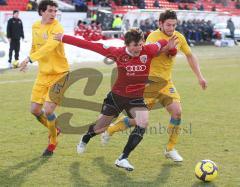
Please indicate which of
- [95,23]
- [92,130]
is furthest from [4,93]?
[95,23]

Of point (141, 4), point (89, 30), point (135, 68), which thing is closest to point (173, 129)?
point (135, 68)

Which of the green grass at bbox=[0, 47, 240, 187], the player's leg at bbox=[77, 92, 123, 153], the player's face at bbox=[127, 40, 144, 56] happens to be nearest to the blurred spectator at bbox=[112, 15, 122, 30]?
the green grass at bbox=[0, 47, 240, 187]

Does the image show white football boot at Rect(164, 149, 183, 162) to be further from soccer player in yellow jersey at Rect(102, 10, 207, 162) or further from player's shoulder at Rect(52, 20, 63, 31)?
player's shoulder at Rect(52, 20, 63, 31)

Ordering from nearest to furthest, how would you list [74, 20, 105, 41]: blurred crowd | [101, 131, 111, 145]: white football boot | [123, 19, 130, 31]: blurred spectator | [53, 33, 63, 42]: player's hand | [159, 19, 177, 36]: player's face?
1. [53, 33, 63, 42]: player's hand
2. [159, 19, 177, 36]: player's face
3. [101, 131, 111, 145]: white football boot
4. [74, 20, 105, 41]: blurred crowd
5. [123, 19, 130, 31]: blurred spectator

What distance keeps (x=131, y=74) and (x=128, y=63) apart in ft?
0.49

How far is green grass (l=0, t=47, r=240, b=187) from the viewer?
5.88m

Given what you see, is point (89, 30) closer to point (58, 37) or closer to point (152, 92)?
point (152, 92)

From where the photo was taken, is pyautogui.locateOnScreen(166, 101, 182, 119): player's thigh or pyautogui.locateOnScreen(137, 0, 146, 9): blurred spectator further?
pyautogui.locateOnScreen(137, 0, 146, 9): blurred spectator

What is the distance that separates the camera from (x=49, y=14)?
6.99 meters

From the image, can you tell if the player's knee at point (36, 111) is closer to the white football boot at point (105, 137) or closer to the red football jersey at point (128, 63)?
the white football boot at point (105, 137)

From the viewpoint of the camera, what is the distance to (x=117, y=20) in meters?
33.9

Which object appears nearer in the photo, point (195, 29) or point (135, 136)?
point (135, 136)

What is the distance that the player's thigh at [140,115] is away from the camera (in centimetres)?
631

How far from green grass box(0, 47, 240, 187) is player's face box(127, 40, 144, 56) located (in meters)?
1.46
